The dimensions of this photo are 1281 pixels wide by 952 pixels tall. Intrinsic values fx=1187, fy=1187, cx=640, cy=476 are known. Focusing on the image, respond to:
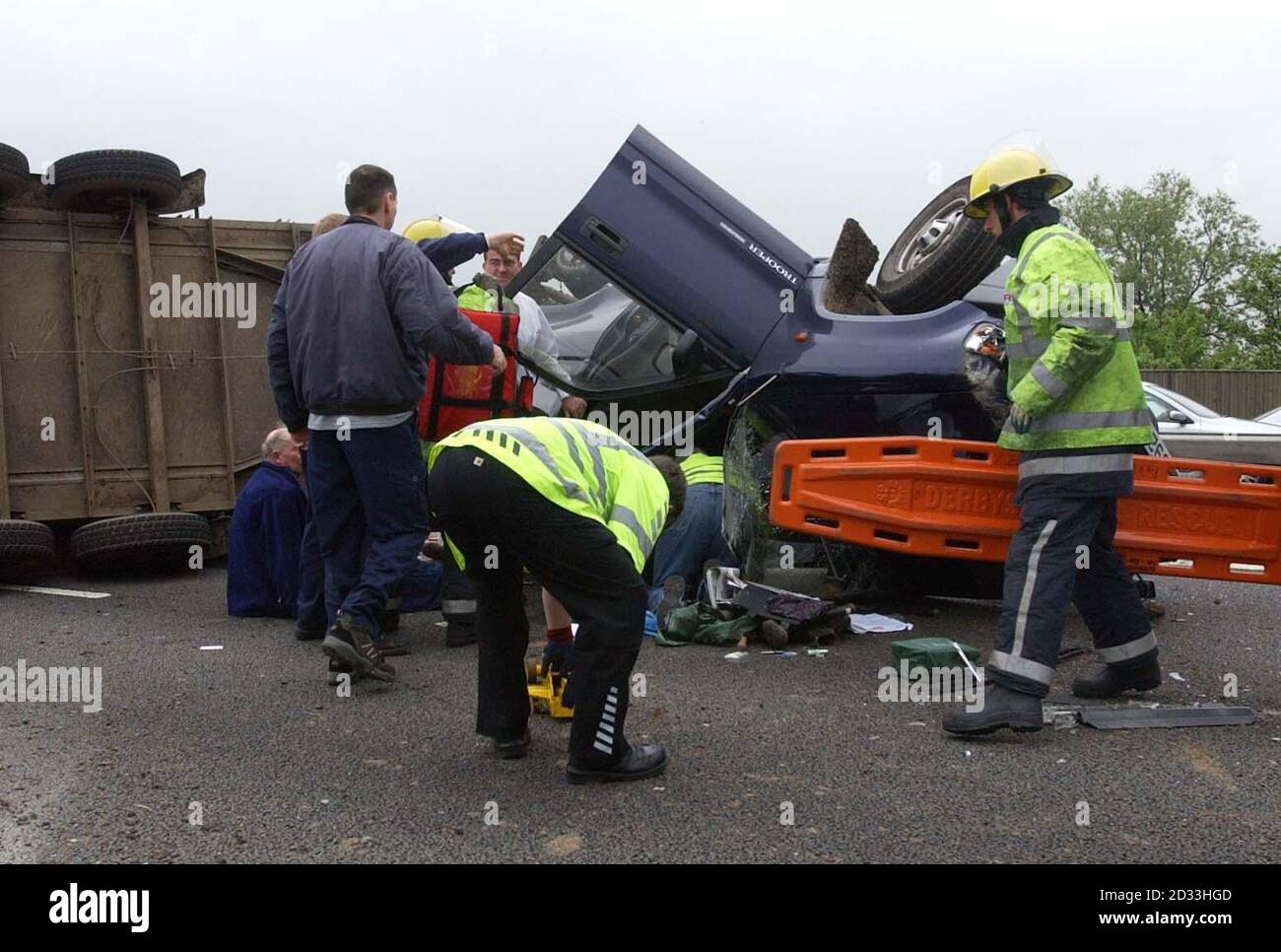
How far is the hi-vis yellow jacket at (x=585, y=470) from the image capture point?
309cm

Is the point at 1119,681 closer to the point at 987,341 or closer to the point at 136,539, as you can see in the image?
the point at 987,341

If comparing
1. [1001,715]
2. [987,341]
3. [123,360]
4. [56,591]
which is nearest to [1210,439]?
[987,341]

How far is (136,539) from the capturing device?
6855mm

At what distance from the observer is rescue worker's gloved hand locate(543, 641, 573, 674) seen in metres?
3.81

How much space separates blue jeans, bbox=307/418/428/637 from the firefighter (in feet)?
3.81

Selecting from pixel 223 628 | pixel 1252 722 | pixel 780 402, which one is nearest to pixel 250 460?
pixel 223 628

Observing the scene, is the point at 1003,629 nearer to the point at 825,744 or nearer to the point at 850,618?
the point at 825,744

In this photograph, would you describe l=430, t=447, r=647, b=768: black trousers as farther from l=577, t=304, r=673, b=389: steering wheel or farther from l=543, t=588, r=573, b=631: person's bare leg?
l=577, t=304, r=673, b=389: steering wheel

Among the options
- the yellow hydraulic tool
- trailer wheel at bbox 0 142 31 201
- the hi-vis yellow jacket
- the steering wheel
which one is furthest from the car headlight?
trailer wheel at bbox 0 142 31 201

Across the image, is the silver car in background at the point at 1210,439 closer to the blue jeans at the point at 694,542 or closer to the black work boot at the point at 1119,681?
the blue jeans at the point at 694,542

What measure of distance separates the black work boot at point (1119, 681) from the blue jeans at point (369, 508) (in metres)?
2.49

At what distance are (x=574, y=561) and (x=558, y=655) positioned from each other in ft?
2.70

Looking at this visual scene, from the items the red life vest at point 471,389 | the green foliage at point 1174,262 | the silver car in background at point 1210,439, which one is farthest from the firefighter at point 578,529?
the green foliage at point 1174,262

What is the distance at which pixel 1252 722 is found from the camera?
152 inches
